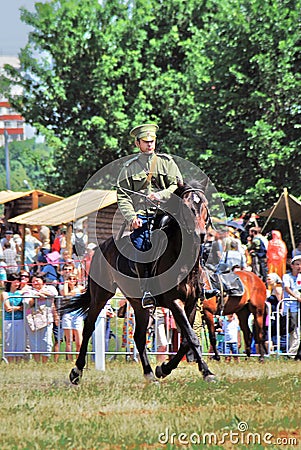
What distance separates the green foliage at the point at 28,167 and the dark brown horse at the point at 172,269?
115 feet

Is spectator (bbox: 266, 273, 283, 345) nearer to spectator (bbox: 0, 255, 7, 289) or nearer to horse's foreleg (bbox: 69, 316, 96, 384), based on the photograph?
Result: horse's foreleg (bbox: 69, 316, 96, 384)

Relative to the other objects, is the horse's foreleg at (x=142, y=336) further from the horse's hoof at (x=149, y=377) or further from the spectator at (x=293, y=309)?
the spectator at (x=293, y=309)

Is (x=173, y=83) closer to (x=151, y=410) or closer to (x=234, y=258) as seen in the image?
Result: (x=234, y=258)

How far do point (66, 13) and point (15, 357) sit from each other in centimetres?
3225

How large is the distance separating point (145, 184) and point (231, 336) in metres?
5.45

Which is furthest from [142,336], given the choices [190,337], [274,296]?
[274,296]

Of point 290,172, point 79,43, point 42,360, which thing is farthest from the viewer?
point 79,43

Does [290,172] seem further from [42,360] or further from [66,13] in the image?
[42,360]

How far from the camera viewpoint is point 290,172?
111 ft

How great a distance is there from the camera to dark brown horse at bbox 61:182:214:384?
10625 millimetres

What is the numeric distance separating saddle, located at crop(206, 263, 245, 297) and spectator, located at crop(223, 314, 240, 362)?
0.67m

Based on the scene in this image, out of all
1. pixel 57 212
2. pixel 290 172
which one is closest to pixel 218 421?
pixel 57 212

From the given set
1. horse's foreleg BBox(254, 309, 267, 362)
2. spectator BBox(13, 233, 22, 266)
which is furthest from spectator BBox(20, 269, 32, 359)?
spectator BBox(13, 233, 22, 266)

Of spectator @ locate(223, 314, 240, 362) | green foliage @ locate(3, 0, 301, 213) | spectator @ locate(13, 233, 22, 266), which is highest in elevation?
green foliage @ locate(3, 0, 301, 213)
